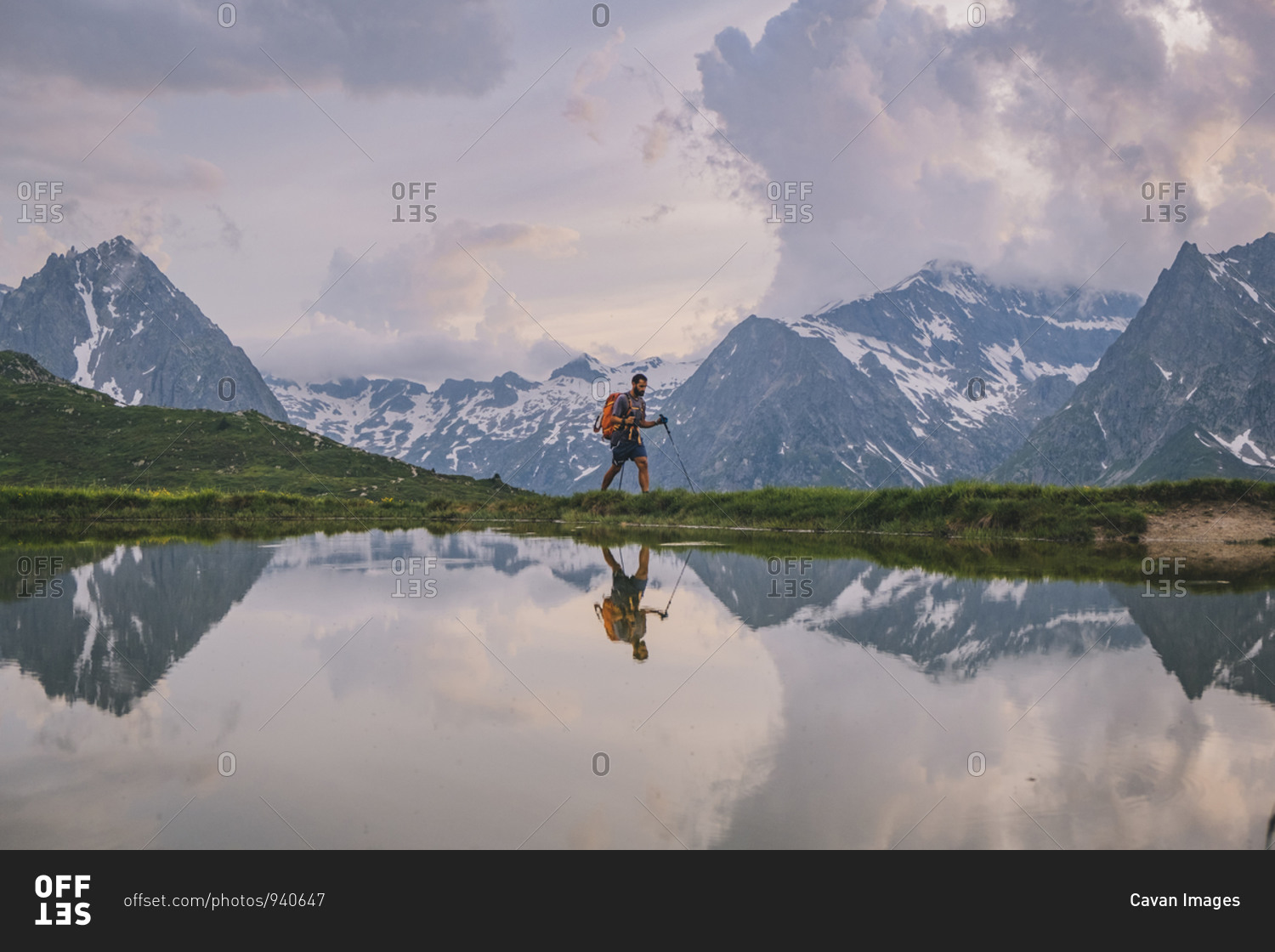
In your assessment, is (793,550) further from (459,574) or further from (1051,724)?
(1051,724)

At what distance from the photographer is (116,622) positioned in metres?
9.46

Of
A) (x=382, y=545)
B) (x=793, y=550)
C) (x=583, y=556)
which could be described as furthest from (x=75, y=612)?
(x=793, y=550)

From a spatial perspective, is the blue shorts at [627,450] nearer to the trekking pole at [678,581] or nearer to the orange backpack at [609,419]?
the orange backpack at [609,419]

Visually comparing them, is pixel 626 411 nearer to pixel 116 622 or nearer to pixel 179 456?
pixel 116 622

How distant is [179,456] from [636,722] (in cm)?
5128

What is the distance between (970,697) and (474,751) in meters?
3.33

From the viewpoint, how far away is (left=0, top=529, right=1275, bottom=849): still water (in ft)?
14.0

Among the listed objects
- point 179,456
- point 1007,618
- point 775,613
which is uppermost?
point 179,456

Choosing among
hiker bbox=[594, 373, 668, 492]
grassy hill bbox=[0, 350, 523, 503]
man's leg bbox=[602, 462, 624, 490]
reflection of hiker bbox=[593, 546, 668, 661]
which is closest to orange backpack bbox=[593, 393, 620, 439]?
hiker bbox=[594, 373, 668, 492]

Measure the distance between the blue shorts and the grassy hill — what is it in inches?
607

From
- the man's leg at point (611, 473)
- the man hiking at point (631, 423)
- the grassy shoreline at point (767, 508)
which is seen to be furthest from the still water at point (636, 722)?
the man's leg at point (611, 473)

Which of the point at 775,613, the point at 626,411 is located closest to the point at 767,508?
the point at 626,411
